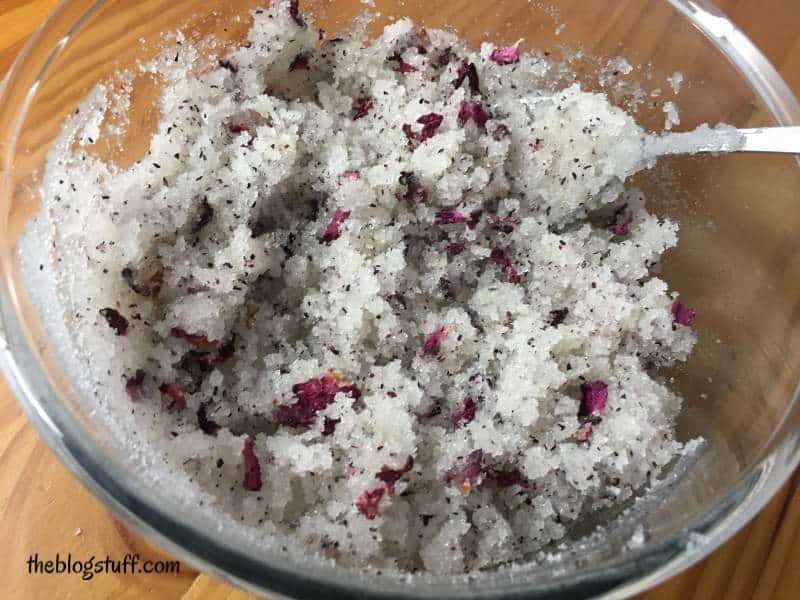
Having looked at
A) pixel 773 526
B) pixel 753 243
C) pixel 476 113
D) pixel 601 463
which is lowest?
pixel 773 526

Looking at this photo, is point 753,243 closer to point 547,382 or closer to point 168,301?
point 547,382

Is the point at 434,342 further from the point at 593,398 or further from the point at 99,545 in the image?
the point at 99,545

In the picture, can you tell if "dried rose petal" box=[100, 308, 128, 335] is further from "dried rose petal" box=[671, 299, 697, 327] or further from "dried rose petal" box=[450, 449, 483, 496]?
"dried rose petal" box=[671, 299, 697, 327]

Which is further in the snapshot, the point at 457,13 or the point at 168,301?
the point at 457,13

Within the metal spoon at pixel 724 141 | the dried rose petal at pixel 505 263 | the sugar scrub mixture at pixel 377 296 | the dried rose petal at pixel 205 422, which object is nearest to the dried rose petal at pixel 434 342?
the sugar scrub mixture at pixel 377 296

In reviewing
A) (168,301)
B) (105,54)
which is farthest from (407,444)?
(105,54)

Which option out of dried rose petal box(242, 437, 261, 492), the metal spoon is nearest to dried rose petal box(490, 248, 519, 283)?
the metal spoon
